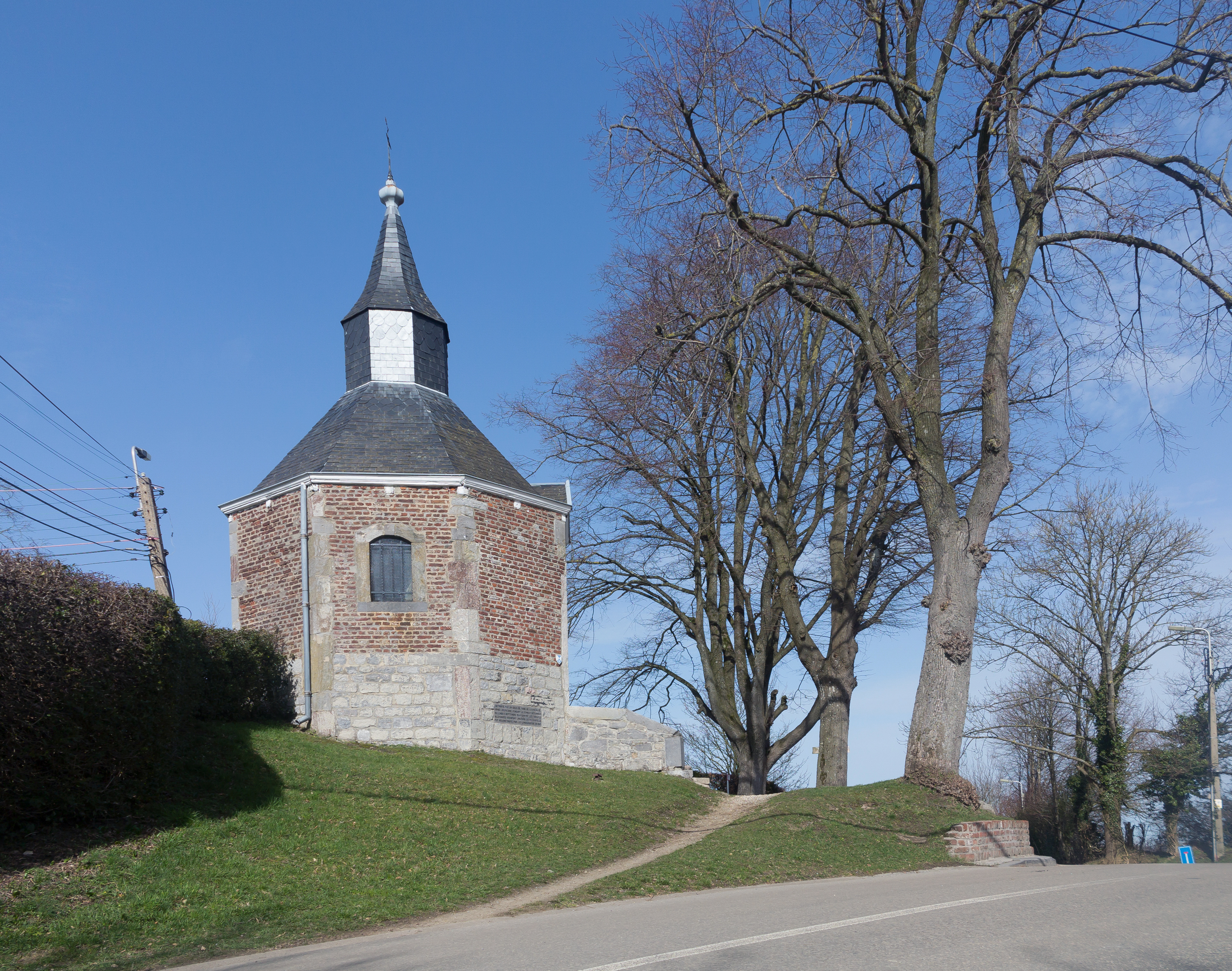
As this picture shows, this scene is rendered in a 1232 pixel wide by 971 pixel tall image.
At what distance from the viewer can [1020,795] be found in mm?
39000

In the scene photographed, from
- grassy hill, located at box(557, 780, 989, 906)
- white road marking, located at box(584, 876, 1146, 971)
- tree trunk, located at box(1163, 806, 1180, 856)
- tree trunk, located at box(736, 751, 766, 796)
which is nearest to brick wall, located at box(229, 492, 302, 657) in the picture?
tree trunk, located at box(736, 751, 766, 796)

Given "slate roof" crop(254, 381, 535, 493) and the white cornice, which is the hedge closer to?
the white cornice

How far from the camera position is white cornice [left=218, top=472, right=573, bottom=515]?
19.7 metres

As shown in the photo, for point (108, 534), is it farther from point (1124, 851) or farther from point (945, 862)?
point (1124, 851)

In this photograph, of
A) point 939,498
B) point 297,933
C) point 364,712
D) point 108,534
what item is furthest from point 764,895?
point 108,534

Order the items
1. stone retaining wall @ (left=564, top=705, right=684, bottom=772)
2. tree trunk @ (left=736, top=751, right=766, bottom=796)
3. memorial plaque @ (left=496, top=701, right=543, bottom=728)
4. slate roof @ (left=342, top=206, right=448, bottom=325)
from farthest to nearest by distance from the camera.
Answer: slate roof @ (left=342, top=206, right=448, bottom=325), stone retaining wall @ (left=564, top=705, right=684, bottom=772), tree trunk @ (left=736, top=751, right=766, bottom=796), memorial plaque @ (left=496, top=701, right=543, bottom=728)

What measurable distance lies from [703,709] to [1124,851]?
12.1m

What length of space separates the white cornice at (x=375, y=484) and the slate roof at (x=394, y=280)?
5123 mm

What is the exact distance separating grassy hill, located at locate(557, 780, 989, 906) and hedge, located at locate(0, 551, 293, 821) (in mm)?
5046

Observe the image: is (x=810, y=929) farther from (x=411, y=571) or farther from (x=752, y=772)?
(x=752, y=772)

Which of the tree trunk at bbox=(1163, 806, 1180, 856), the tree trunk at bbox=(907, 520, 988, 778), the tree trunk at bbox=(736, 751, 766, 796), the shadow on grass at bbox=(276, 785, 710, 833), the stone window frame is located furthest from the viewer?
the tree trunk at bbox=(1163, 806, 1180, 856)

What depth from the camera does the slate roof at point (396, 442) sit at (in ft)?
67.1

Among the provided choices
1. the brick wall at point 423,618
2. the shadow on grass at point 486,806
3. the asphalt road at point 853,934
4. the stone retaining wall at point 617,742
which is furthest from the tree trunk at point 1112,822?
the asphalt road at point 853,934

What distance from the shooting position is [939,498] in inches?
509
